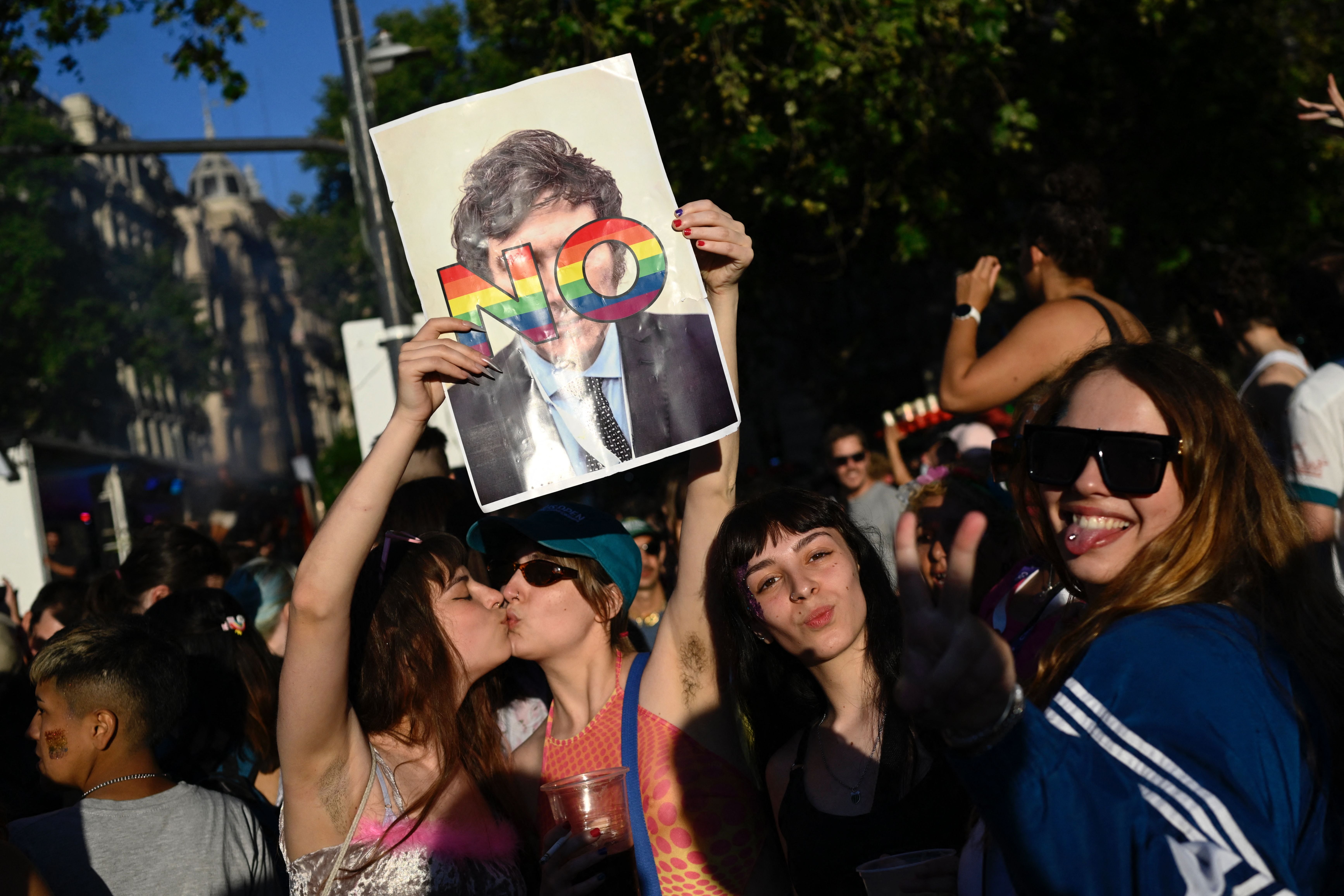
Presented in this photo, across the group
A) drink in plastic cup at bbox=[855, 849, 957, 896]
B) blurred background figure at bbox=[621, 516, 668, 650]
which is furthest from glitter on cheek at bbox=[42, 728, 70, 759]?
blurred background figure at bbox=[621, 516, 668, 650]

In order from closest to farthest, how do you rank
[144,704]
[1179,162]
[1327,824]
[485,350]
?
1. [1327,824]
2. [485,350]
3. [144,704]
4. [1179,162]

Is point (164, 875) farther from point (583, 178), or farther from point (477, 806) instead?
point (583, 178)

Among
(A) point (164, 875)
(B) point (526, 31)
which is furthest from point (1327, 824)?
(B) point (526, 31)

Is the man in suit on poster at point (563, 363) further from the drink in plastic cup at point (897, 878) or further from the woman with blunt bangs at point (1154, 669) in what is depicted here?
the drink in plastic cup at point (897, 878)

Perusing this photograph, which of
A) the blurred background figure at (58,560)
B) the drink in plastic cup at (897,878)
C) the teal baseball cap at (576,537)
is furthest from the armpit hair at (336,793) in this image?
the blurred background figure at (58,560)

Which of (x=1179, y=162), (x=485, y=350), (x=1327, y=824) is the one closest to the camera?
(x=1327, y=824)

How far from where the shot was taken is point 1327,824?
5.14 feet

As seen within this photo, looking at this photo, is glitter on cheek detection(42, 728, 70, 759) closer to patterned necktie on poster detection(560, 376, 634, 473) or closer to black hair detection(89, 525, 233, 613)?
patterned necktie on poster detection(560, 376, 634, 473)

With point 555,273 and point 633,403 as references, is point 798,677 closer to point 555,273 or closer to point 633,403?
point 633,403

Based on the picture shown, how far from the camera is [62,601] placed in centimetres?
613

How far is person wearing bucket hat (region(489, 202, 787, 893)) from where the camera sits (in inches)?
104

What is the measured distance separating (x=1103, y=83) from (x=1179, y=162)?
1.27m

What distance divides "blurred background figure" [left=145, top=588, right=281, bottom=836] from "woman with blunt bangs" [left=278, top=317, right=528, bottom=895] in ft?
3.15

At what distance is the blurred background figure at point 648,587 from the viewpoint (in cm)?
503
